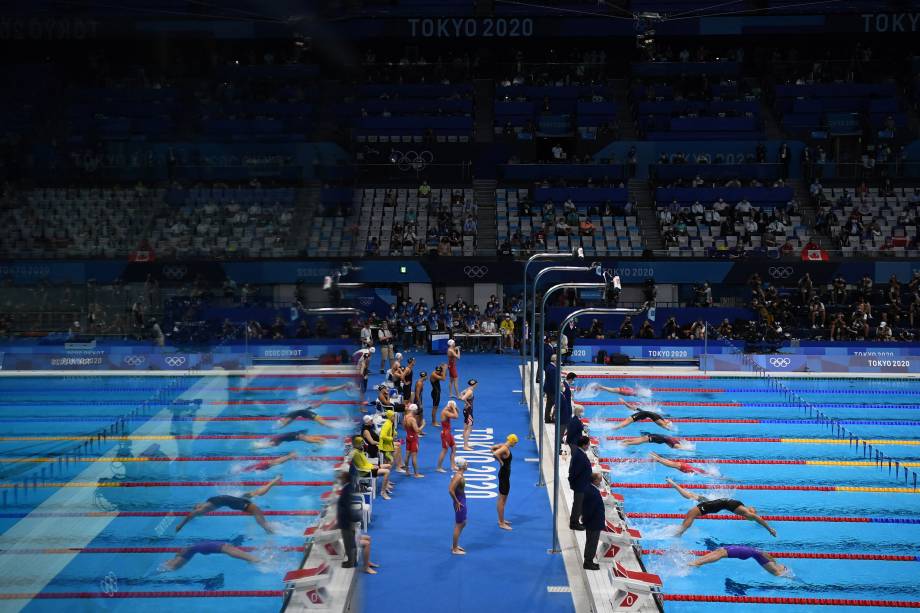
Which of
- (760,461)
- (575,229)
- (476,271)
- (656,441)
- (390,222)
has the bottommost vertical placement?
(760,461)

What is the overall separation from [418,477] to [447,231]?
1633 centimetres

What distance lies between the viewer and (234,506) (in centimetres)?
1145

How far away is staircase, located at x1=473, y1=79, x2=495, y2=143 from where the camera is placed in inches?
1332

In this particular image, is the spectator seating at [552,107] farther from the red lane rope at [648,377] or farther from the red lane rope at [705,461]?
the red lane rope at [705,461]

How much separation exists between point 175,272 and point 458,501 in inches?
352

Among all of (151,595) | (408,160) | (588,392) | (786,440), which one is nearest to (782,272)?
(588,392)

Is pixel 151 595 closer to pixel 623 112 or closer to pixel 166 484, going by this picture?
pixel 166 484

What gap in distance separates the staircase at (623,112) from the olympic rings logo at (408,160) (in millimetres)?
7172

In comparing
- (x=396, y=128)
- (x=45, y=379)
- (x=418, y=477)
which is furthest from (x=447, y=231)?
(x=418, y=477)

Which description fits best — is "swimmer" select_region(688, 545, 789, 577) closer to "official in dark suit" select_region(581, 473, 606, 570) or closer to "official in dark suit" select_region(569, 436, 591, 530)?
"official in dark suit" select_region(581, 473, 606, 570)

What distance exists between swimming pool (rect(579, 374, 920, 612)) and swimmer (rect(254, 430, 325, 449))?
196 inches

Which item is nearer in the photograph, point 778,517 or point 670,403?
point 778,517

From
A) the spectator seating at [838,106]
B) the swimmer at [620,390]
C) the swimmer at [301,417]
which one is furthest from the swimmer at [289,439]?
the spectator seating at [838,106]

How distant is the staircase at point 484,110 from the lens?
3384 centimetres
